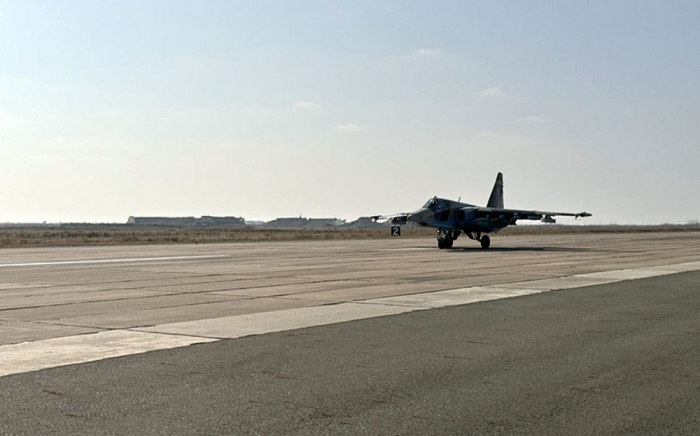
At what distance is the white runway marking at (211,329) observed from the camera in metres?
10.8

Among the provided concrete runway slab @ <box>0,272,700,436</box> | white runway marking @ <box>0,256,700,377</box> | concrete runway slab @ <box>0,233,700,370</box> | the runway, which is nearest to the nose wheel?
concrete runway slab @ <box>0,233,700,370</box>

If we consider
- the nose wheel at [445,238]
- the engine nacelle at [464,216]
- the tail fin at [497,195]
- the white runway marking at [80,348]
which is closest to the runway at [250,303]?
the white runway marking at [80,348]

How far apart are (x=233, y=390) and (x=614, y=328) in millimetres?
7675

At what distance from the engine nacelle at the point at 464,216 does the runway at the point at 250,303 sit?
15529mm

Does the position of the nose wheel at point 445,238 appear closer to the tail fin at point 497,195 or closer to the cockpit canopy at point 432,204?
the cockpit canopy at point 432,204

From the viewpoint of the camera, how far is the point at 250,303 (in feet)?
59.0

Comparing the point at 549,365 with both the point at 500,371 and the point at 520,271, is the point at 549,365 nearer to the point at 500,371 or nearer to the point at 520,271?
the point at 500,371

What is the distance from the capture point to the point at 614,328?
13703 millimetres

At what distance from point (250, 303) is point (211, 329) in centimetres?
436

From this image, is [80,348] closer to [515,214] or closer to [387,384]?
[387,384]

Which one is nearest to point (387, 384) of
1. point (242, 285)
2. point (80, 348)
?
point (80, 348)

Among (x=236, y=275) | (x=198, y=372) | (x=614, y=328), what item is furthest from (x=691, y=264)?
(x=198, y=372)

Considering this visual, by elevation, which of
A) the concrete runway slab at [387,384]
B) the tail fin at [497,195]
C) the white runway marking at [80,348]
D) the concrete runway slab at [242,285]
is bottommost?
the concrete runway slab at [387,384]

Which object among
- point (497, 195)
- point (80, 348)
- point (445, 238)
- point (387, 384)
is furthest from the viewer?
point (497, 195)
